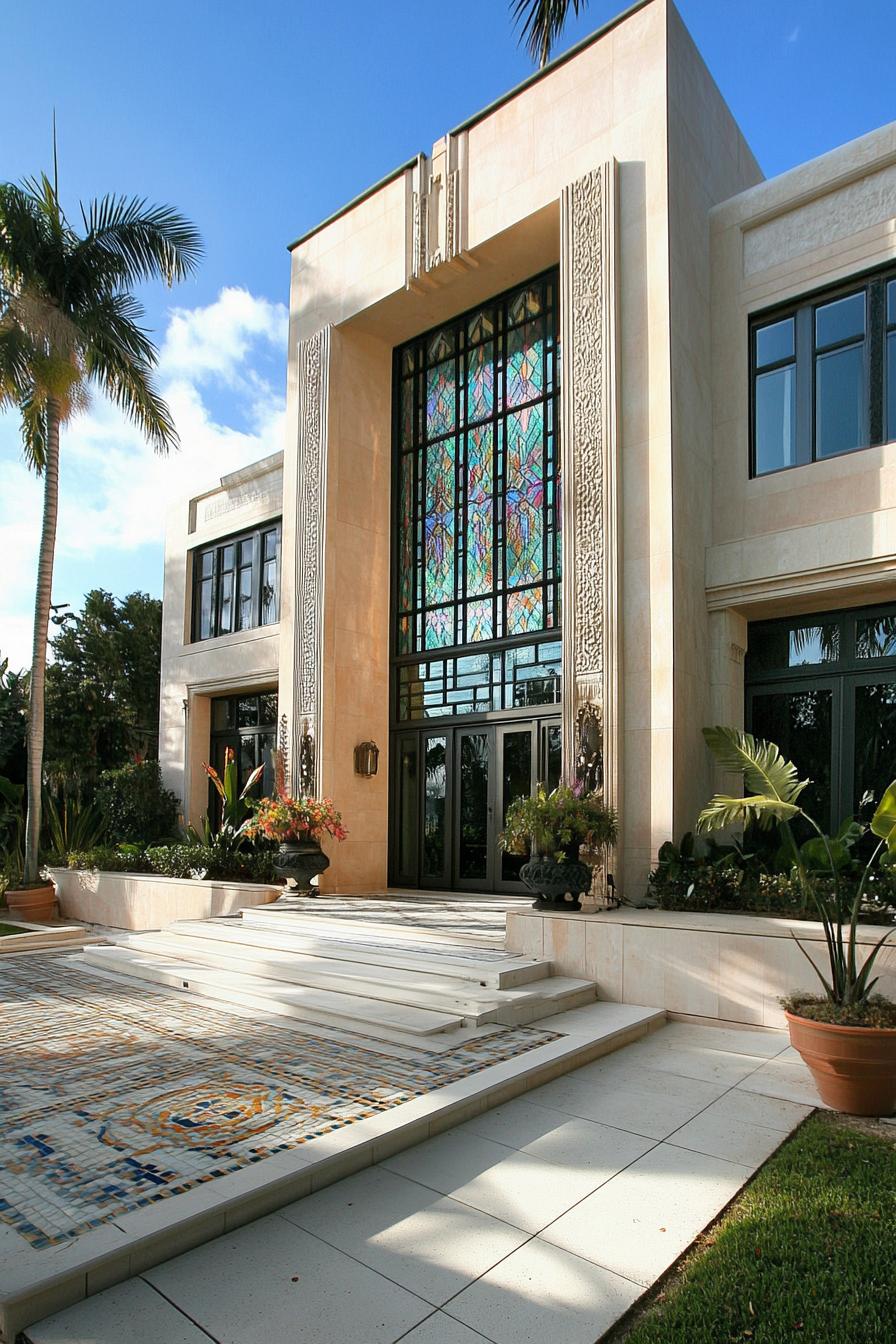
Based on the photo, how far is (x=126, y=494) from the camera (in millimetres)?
22156

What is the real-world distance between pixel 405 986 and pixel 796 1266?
404 centimetres

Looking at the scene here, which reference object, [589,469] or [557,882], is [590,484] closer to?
[589,469]

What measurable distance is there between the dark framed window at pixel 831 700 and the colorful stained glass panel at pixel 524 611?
2.89 m

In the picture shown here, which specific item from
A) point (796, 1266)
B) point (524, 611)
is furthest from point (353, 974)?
point (524, 611)

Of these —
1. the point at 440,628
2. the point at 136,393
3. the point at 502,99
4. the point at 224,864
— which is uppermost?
the point at 502,99

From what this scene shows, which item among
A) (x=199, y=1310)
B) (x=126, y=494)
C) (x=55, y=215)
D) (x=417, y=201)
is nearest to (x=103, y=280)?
(x=55, y=215)

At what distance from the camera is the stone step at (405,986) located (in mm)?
6398

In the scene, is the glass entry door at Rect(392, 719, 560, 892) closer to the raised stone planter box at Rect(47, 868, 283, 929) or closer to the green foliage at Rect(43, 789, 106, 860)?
the raised stone planter box at Rect(47, 868, 283, 929)

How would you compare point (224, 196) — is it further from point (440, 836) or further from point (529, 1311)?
point (529, 1311)

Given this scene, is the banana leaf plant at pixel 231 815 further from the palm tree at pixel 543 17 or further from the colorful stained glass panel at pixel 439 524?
the palm tree at pixel 543 17

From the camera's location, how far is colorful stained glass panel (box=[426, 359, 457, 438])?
530 inches

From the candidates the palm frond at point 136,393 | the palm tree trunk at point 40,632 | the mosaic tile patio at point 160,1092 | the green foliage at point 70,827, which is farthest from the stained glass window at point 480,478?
the green foliage at point 70,827

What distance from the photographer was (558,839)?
27.8ft

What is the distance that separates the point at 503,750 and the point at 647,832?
3344 millimetres
